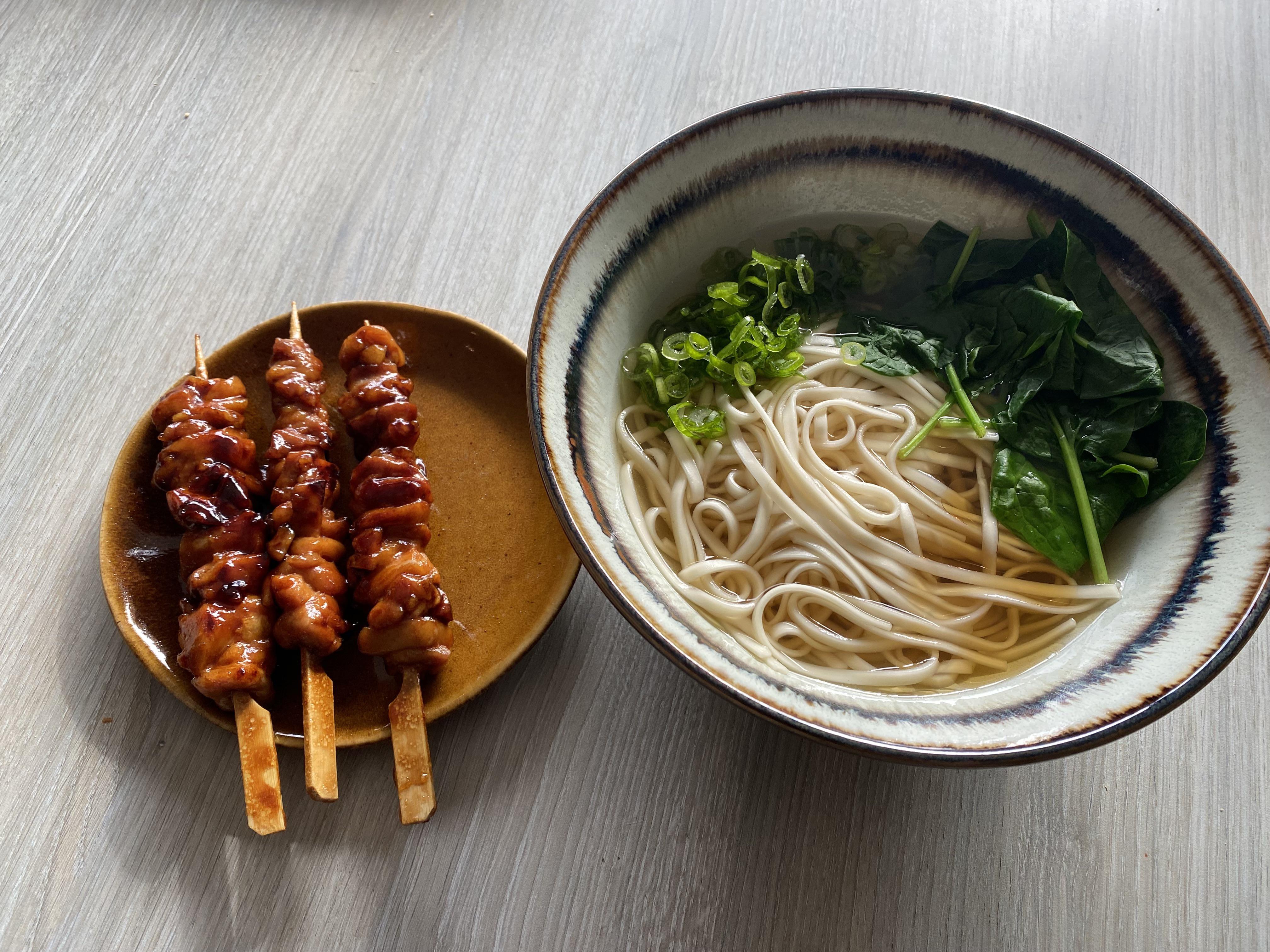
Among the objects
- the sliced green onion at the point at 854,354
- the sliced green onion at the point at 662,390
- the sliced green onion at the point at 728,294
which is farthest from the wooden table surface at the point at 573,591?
the sliced green onion at the point at 854,354

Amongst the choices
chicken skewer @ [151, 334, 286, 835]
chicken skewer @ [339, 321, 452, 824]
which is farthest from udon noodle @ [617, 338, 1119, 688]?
chicken skewer @ [151, 334, 286, 835]

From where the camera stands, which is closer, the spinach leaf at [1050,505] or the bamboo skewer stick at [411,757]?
the bamboo skewer stick at [411,757]

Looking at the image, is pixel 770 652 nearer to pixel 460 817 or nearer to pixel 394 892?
pixel 460 817

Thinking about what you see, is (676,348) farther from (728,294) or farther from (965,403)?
(965,403)

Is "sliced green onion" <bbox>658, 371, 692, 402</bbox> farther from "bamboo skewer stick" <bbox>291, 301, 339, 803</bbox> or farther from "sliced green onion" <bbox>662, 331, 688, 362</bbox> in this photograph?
"bamboo skewer stick" <bbox>291, 301, 339, 803</bbox>

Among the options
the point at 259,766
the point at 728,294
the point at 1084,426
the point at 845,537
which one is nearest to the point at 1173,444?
the point at 1084,426

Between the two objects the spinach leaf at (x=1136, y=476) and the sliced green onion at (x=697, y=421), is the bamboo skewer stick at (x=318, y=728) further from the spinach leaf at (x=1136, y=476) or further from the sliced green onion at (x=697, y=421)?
the spinach leaf at (x=1136, y=476)

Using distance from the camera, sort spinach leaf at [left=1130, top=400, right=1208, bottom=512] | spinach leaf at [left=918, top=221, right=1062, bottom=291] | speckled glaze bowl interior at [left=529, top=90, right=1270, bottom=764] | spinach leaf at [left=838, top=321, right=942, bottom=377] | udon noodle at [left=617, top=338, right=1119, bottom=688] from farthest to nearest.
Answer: spinach leaf at [left=838, top=321, right=942, bottom=377]
spinach leaf at [left=918, top=221, right=1062, bottom=291]
udon noodle at [left=617, top=338, right=1119, bottom=688]
spinach leaf at [left=1130, top=400, right=1208, bottom=512]
speckled glaze bowl interior at [left=529, top=90, right=1270, bottom=764]
